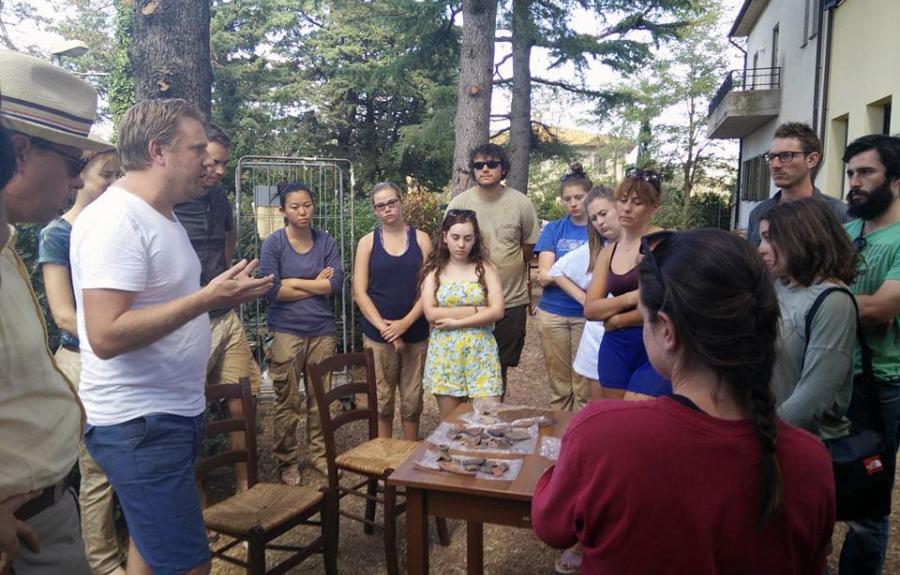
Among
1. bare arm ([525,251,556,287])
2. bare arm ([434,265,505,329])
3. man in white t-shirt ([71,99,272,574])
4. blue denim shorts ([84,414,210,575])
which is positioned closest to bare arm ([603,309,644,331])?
bare arm ([434,265,505,329])

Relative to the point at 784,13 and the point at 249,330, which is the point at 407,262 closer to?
the point at 249,330

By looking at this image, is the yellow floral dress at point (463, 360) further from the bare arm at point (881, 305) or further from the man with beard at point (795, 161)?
the bare arm at point (881, 305)

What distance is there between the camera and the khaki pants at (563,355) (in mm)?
4227

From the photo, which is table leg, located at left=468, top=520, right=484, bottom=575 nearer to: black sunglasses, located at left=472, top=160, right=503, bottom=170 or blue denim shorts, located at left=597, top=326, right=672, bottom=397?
blue denim shorts, located at left=597, top=326, right=672, bottom=397

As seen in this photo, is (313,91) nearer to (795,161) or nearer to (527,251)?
(527,251)

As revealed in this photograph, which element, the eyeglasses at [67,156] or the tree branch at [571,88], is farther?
the tree branch at [571,88]

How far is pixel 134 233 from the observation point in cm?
189

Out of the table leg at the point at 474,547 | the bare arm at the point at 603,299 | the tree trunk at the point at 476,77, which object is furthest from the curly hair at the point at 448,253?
the tree trunk at the point at 476,77

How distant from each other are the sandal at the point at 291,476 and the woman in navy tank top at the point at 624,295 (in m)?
2.27

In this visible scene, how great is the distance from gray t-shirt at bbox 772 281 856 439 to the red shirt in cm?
95

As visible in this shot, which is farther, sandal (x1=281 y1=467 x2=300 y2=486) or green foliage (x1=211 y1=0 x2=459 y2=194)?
green foliage (x1=211 y1=0 x2=459 y2=194)

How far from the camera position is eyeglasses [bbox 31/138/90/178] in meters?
1.60

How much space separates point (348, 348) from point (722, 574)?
19.2ft

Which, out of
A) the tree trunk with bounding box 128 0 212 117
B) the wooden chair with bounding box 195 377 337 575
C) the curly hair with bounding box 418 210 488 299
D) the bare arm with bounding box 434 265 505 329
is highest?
the tree trunk with bounding box 128 0 212 117
